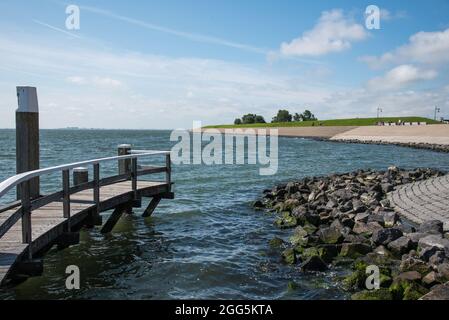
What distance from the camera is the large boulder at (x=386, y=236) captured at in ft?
34.9

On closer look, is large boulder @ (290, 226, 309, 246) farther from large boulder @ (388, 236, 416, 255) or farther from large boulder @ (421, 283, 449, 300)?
large boulder @ (421, 283, 449, 300)

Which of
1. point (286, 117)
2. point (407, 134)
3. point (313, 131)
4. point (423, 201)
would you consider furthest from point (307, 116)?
point (423, 201)

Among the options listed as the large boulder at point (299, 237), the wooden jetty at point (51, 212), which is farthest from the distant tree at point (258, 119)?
the large boulder at point (299, 237)

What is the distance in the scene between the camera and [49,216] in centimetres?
924

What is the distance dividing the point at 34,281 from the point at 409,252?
25.5 feet

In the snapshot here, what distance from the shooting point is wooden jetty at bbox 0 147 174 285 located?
22.6ft

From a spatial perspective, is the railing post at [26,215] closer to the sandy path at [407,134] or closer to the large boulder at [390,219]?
the large boulder at [390,219]

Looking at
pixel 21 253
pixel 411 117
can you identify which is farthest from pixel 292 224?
pixel 411 117

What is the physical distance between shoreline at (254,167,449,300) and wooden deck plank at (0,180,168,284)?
410 centimetres

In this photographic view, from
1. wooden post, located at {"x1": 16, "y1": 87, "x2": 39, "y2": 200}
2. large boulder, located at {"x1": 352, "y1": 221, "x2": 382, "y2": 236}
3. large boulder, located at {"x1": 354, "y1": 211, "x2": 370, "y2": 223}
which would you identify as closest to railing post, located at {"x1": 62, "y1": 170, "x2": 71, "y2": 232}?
wooden post, located at {"x1": 16, "y1": 87, "x2": 39, "y2": 200}

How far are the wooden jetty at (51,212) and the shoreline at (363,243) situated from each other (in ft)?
14.2

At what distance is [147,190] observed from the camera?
13.6 meters

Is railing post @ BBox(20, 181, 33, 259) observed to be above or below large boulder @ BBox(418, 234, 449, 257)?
above
